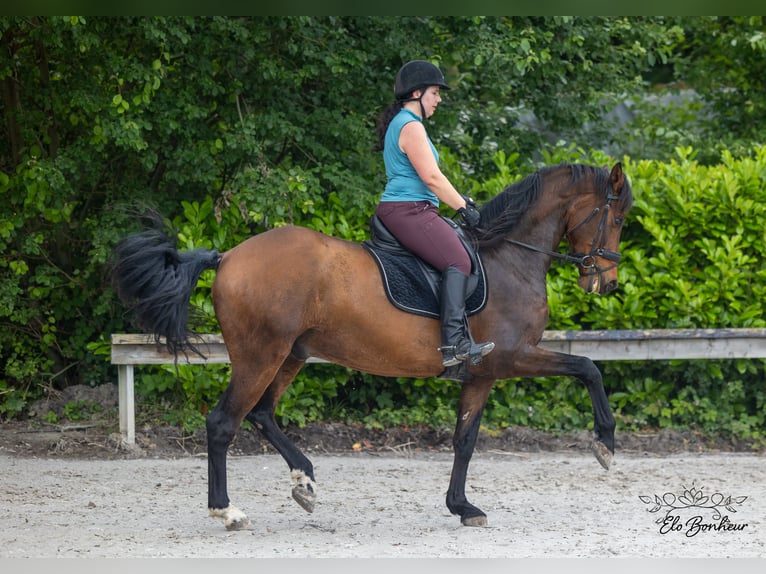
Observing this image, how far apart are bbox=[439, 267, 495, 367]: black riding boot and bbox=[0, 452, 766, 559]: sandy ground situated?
1.16 metres

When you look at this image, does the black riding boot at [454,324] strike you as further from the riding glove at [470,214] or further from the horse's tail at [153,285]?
the horse's tail at [153,285]

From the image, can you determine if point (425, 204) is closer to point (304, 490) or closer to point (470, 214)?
point (470, 214)

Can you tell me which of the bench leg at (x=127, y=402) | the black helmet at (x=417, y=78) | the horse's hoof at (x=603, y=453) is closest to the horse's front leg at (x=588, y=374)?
the horse's hoof at (x=603, y=453)

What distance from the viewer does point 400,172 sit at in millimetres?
6613

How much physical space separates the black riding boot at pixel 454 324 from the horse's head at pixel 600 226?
99 centimetres

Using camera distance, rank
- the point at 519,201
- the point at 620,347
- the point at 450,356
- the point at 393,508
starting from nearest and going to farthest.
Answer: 1. the point at 450,356
2. the point at 519,201
3. the point at 393,508
4. the point at 620,347

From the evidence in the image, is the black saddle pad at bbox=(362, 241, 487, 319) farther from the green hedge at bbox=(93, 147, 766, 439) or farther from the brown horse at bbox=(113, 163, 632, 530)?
the green hedge at bbox=(93, 147, 766, 439)

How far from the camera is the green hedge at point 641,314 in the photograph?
9.45 meters

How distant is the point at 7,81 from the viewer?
9852 millimetres

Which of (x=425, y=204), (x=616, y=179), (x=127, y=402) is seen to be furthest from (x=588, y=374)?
(x=127, y=402)

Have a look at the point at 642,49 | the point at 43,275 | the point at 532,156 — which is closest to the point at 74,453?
the point at 43,275

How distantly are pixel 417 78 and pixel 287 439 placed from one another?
2.54 m

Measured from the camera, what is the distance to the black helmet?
21.5ft

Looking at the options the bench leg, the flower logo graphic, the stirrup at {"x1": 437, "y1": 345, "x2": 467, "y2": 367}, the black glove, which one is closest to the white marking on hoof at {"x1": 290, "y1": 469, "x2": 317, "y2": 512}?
the stirrup at {"x1": 437, "y1": 345, "x2": 467, "y2": 367}
